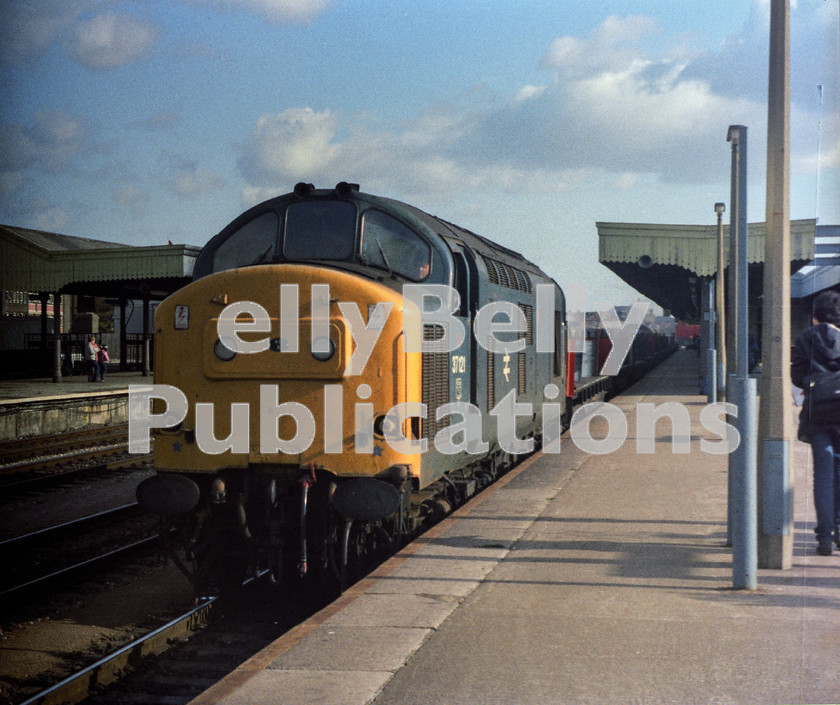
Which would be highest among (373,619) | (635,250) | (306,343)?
(635,250)

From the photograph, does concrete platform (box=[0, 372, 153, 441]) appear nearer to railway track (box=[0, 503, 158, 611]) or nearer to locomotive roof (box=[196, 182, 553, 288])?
railway track (box=[0, 503, 158, 611])

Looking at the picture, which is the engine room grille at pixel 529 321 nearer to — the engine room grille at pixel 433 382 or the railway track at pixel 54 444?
the engine room grille at pixel 433 382

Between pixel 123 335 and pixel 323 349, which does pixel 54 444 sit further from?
pixel 123 335

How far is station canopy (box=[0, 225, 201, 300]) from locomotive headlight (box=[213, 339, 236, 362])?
21.2m

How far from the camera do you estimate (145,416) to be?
24.2 meters

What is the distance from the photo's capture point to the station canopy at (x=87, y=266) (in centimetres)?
2775

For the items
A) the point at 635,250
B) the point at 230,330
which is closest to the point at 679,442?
the point at 230,330

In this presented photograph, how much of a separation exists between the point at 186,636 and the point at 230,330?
225cm

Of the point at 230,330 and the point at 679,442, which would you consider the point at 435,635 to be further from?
the point at 679,442

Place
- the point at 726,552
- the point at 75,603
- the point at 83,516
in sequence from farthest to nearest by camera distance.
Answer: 1. the point at 83,516
2. the point at 75,603
3. the point at 726,552

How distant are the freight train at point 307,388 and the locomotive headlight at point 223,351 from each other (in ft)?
0.05

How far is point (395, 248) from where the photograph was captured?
7.34 meters

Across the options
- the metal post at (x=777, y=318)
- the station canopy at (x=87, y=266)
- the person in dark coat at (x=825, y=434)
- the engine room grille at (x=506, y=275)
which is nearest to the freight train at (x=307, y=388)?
the engine room grille at (x=506, y=275)

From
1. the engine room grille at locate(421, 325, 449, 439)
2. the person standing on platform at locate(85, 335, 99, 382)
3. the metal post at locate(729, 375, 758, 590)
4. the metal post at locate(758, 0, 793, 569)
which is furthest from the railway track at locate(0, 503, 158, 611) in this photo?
the person standing on platform at locate(85, 335, 99, 382)
